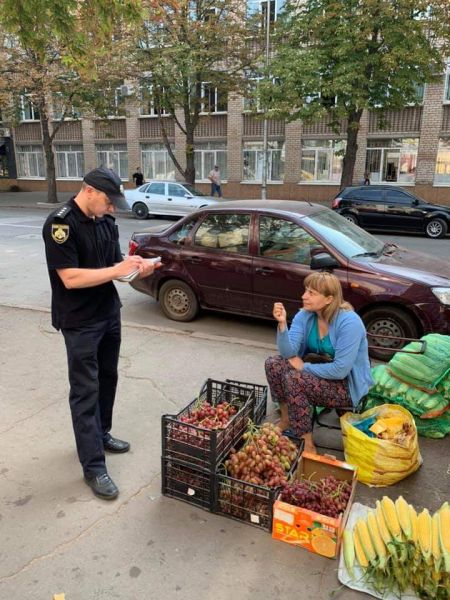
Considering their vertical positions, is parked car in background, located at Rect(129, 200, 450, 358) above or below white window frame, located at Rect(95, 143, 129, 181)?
below

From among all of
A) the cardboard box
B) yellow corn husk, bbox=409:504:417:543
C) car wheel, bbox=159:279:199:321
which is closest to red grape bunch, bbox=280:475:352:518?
the cardboard box

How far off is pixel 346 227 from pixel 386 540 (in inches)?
174

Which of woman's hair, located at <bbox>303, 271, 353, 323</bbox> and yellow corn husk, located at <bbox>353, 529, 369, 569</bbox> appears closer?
yellow corn husk, located at <bbox>353, 529, 369, 569</bbox>

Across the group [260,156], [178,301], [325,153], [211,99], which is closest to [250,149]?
[260,156]

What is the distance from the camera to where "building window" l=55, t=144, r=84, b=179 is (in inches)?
1269

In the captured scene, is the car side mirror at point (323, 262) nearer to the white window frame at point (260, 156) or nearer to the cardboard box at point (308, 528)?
the cardboard box at point (308, 528)

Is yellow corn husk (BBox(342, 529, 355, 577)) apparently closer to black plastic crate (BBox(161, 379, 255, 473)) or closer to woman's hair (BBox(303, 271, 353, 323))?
black plastic crate (BBox(161, 379, 255, 473))

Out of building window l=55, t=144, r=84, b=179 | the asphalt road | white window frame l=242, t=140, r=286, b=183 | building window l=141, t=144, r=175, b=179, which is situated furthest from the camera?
building window l=55, t=144, r=84, b=179

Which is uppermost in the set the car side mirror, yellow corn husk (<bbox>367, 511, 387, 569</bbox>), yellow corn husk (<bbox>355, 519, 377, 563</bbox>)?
the car side mirror

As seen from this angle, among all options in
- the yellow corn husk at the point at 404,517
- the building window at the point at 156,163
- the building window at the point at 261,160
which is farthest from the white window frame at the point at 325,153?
the yellow corn husk at the point at 404,517

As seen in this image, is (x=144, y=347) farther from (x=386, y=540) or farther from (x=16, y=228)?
(x=16, y=228)

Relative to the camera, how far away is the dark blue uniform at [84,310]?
2807 millimetres

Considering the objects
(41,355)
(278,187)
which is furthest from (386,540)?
(278,187)

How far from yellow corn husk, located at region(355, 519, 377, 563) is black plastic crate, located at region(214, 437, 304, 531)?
448 mm
